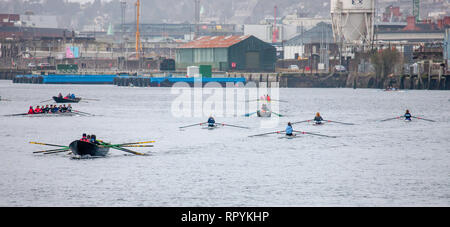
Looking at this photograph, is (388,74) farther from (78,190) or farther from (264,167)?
(78,190)

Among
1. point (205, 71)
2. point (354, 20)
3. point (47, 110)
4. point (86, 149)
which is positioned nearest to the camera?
point (86, 149)

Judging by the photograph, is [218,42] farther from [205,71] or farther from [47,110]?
[47,110]

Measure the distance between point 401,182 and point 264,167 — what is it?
10108mm

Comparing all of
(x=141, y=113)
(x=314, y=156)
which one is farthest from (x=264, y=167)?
(x=141, y=113)

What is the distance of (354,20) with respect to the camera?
16962 centimetres

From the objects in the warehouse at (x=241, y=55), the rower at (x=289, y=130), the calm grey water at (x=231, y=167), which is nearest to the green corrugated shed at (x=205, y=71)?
the warehouse at (x=241, y=55)

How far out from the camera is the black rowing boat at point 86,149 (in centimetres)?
5175

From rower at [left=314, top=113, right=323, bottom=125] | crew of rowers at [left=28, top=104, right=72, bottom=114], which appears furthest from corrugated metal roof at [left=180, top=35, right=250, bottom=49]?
rower at [left=314, top=113, right=323, bottom=125]

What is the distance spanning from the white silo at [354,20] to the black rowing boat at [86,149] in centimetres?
12406

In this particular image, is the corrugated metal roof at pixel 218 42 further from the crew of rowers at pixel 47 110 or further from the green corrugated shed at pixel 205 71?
the crew of rowers at pixel 47 110

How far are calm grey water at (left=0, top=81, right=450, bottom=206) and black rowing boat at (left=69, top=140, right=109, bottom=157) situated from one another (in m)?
0.85

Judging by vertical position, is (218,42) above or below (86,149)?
above

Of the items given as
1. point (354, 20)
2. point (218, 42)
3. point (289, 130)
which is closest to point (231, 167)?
point (289, 130)

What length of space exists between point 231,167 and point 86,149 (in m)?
10.6
